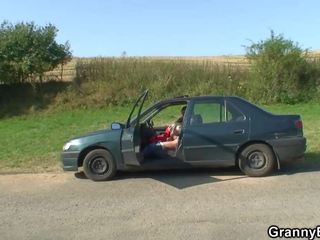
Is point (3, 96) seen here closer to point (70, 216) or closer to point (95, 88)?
point (95, 88)

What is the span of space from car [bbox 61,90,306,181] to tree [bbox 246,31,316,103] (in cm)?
1744

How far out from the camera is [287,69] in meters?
27.1

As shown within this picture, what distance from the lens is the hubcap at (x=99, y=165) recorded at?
970cm

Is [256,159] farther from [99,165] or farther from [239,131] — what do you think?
[99,165]

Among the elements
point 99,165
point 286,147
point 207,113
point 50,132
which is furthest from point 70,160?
point 50,132

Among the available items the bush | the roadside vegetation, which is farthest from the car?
the bush

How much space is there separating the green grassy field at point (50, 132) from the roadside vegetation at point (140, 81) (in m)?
0.35

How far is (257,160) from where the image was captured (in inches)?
376

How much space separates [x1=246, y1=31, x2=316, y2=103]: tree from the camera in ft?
A: 88.3

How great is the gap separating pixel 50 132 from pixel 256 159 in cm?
986

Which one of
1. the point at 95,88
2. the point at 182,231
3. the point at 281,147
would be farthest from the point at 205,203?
the point at 95,88

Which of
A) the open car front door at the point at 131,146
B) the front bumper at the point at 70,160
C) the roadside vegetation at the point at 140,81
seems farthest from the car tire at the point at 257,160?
the roadside vegetation at the point at 140,81

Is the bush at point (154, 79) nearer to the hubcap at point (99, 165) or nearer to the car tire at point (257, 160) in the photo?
the hubcap at point (99, 165)

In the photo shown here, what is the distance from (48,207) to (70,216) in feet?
2.29
